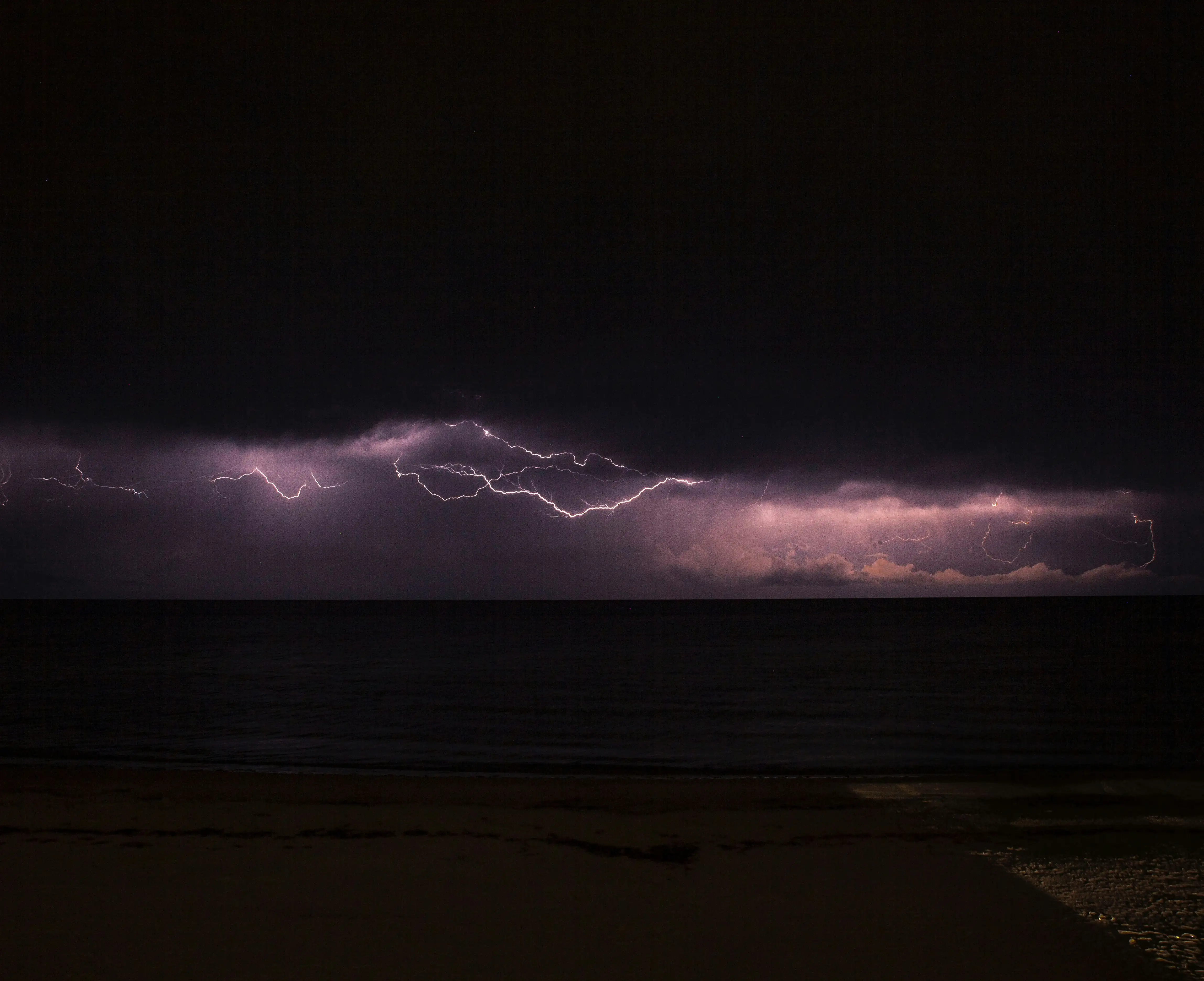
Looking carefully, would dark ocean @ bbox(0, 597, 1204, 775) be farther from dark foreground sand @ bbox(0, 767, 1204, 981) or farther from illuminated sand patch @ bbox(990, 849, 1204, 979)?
illuminated sand patch @ bbox(990, 849, 1204, 979)

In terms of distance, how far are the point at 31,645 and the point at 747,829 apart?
187 feet

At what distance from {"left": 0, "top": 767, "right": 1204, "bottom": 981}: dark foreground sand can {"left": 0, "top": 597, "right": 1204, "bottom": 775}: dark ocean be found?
4591 mm

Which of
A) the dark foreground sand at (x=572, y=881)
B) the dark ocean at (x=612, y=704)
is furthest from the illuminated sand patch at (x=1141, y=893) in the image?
the dark ocean at (x=612, y=704)

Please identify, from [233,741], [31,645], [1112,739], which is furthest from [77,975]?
[31,645]

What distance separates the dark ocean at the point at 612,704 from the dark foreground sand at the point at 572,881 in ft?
15.1

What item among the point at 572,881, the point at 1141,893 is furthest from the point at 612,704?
the point at 1141,893

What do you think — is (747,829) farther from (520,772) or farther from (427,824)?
(520,772)

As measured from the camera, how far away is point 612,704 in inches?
906

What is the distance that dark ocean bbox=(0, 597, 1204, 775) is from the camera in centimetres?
1488

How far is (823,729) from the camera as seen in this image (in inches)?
711

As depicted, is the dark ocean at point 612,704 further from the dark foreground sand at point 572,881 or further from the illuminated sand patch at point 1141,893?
the illuminated sand patch at point 1141,893

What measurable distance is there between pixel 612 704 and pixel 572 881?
56.9 feet

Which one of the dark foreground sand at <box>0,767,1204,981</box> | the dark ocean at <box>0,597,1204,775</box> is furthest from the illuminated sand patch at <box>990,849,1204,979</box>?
the dark ocean at <box>0,597,1204,775</box>

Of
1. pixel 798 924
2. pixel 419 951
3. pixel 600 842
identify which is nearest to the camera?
pixel 419 951
